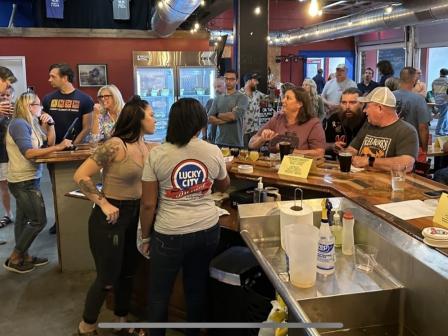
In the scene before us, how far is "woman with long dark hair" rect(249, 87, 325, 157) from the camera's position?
11.0ft

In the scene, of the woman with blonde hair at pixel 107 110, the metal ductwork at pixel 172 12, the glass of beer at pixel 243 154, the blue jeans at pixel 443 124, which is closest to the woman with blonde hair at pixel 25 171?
the woman with blonde hair at pixel 107 110

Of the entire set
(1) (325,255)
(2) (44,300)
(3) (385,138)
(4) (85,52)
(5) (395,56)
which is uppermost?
(5) (395,56)

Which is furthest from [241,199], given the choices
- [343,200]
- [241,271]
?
[343,200]

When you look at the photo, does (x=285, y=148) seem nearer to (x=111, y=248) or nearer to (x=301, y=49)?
(x=111, y=248)

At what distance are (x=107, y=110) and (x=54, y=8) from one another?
19.0 ft

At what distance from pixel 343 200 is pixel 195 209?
70cm

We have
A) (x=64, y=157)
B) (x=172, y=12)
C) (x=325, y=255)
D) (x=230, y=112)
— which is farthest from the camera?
(x=172, y=12)

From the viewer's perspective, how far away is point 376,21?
814cm

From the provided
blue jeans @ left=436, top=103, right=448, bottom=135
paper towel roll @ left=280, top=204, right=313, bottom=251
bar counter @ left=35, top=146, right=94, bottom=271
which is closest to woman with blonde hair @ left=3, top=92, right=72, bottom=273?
bar counter @ left=35, top=146, right=94, bottom=271

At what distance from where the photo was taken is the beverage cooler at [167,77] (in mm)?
7973

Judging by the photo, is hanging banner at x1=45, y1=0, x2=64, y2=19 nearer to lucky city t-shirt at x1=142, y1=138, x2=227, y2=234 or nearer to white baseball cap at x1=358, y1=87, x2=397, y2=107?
white baseball cap at x1=358, y1=87, x2=397, y2=107

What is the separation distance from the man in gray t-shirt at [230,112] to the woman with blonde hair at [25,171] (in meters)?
1.99

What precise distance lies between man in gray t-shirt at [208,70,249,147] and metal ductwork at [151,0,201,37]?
1.03 metres

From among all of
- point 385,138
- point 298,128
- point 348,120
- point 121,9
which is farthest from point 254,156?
point 121,9
